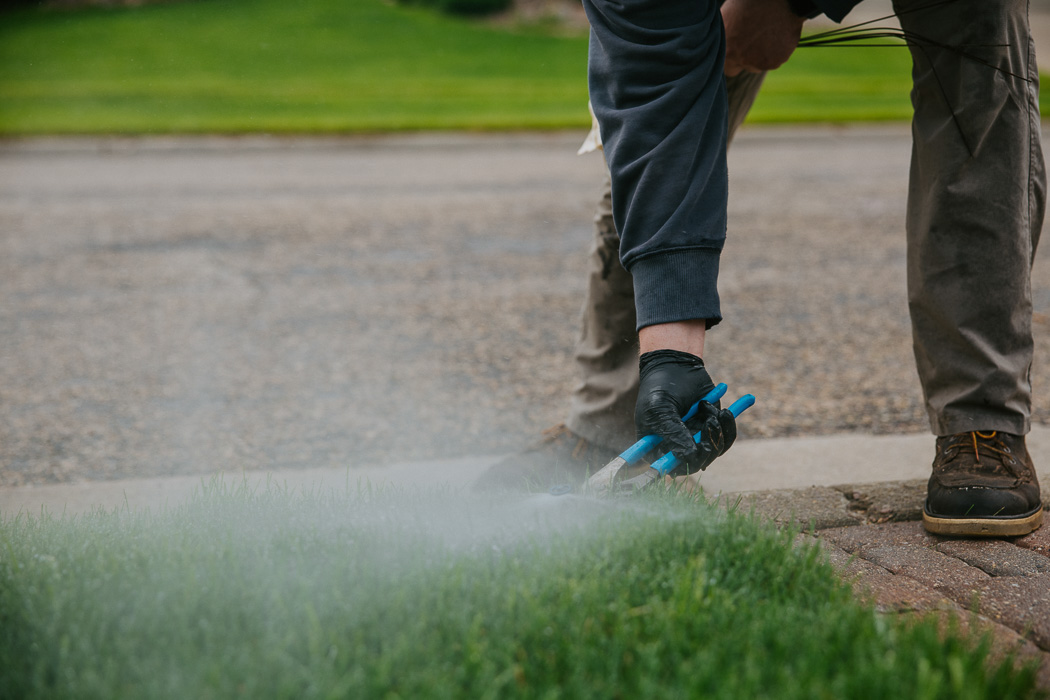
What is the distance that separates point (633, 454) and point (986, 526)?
0.89 metres

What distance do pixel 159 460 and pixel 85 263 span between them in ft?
9.26

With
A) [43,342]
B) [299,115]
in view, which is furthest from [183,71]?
[43,342]

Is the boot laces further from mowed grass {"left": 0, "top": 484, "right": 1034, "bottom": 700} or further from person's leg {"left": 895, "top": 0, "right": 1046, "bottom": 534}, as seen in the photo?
mowed grass {"left": 0, "top": 484, "right": 1034, "bottom": 700}

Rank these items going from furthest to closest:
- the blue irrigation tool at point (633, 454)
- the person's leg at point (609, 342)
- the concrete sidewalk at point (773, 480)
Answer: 1. the person's leg at point (609, 342)
2. the concrete sidewalk at point (773, 480)
3. the blue irrigation tool at point (633, 454)

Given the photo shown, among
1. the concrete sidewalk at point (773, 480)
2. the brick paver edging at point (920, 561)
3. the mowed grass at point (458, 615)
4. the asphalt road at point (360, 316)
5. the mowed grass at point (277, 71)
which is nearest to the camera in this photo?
the mowed grass at point (458, 615)

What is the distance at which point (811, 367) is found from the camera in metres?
3.55

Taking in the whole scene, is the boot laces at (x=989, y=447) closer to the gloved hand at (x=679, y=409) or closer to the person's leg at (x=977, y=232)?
the person's leg at (x=977, y=232)

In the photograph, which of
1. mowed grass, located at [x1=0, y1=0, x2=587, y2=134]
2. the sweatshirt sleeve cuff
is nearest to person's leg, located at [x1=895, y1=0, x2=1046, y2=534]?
the sweatshirt sleeve cuff

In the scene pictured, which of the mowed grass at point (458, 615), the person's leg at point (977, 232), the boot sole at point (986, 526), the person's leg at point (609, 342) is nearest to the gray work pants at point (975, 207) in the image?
the person's leg at point (977, 232)

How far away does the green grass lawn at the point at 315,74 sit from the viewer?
1234 centimetres

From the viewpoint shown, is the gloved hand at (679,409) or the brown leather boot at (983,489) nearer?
the gloved hand at (679,409)

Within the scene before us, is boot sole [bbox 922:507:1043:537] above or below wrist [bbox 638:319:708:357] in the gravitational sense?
below

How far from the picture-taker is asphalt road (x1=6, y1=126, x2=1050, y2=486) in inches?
117

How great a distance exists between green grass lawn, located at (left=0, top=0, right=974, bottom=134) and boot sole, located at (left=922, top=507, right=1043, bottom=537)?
392 inches
